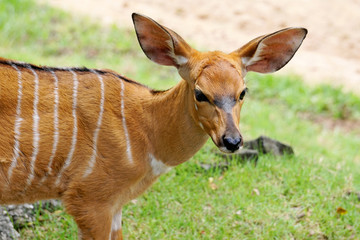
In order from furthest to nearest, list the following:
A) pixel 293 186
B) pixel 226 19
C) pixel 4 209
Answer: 1. pixel 226 19
2. pixel 293 186
3. pixel 4 209

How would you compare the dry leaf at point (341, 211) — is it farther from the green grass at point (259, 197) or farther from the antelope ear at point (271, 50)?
the antelope ear at point (271, 50)

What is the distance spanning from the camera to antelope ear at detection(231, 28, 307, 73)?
11.3ft

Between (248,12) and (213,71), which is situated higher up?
(213,71)

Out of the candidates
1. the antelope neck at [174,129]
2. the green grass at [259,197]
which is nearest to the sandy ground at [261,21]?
the green grass at [259,197]

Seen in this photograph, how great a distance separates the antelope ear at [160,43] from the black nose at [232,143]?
65cm

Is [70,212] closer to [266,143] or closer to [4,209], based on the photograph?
[4,209]

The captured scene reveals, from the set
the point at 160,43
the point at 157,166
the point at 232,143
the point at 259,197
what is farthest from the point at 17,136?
the point at 259,197

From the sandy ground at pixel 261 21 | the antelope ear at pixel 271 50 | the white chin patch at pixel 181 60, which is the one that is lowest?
the sandy ground at pixel 261 21

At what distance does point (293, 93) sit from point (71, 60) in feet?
10.0

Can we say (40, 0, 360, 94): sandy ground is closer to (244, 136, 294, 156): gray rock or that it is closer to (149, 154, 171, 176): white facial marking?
(244, 136, 294, 156): gray rock

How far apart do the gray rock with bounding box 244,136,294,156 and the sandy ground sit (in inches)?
134

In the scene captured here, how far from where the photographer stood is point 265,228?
165 inches

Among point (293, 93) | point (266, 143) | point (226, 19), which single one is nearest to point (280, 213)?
point (266, 143)

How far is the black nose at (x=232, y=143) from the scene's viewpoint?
297 centimetres
